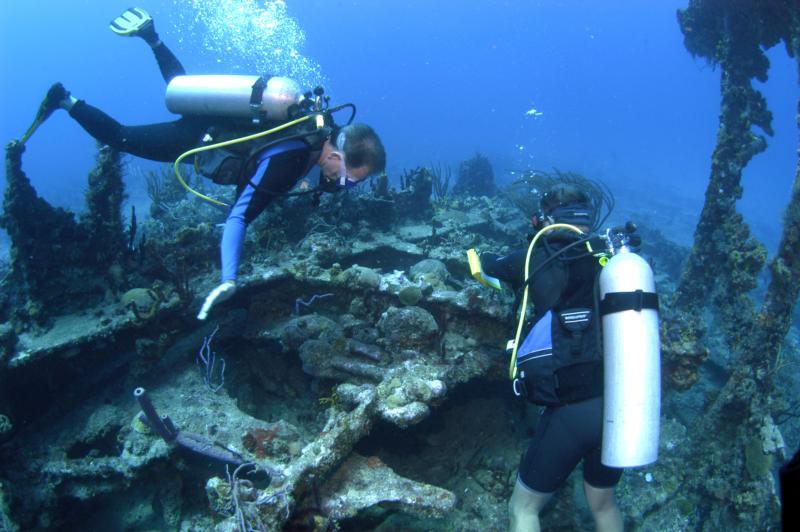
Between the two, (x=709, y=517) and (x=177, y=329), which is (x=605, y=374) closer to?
(x=709, y=517)

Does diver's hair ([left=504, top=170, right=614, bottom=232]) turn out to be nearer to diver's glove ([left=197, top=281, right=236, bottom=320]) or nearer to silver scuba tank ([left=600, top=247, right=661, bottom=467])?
silver scuba tank ([left=600, top=247, right=661, bottom=467])

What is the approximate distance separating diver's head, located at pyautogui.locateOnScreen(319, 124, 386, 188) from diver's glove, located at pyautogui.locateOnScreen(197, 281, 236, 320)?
1572 mm

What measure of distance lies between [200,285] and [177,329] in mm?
726

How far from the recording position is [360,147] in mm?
4094

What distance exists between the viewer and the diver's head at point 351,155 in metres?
4.09

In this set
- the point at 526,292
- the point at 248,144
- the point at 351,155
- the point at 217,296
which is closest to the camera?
the point at 217,296

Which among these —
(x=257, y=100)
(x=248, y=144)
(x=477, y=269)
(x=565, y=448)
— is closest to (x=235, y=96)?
(x=257, y=100)

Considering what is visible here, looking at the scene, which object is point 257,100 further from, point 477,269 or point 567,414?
point 567,414

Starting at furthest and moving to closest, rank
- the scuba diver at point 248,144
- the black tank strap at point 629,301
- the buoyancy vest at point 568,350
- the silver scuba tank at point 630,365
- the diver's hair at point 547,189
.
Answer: the diver's hair at point 547,189, the scuba diver at point 248,144, the buoyancy vest at point 568,350, the black tank strap at point 629,301, the silver scuba tank at point 630,365

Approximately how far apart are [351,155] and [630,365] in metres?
3.08

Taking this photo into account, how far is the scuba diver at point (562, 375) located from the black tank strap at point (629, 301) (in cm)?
20

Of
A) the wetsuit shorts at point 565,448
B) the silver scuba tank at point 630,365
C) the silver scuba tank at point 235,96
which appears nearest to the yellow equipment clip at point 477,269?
the silver scuba tank at point 630,365

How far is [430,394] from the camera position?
397 cm

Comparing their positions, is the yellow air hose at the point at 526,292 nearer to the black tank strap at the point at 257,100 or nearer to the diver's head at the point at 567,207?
the diver's head at the point at 567,207
